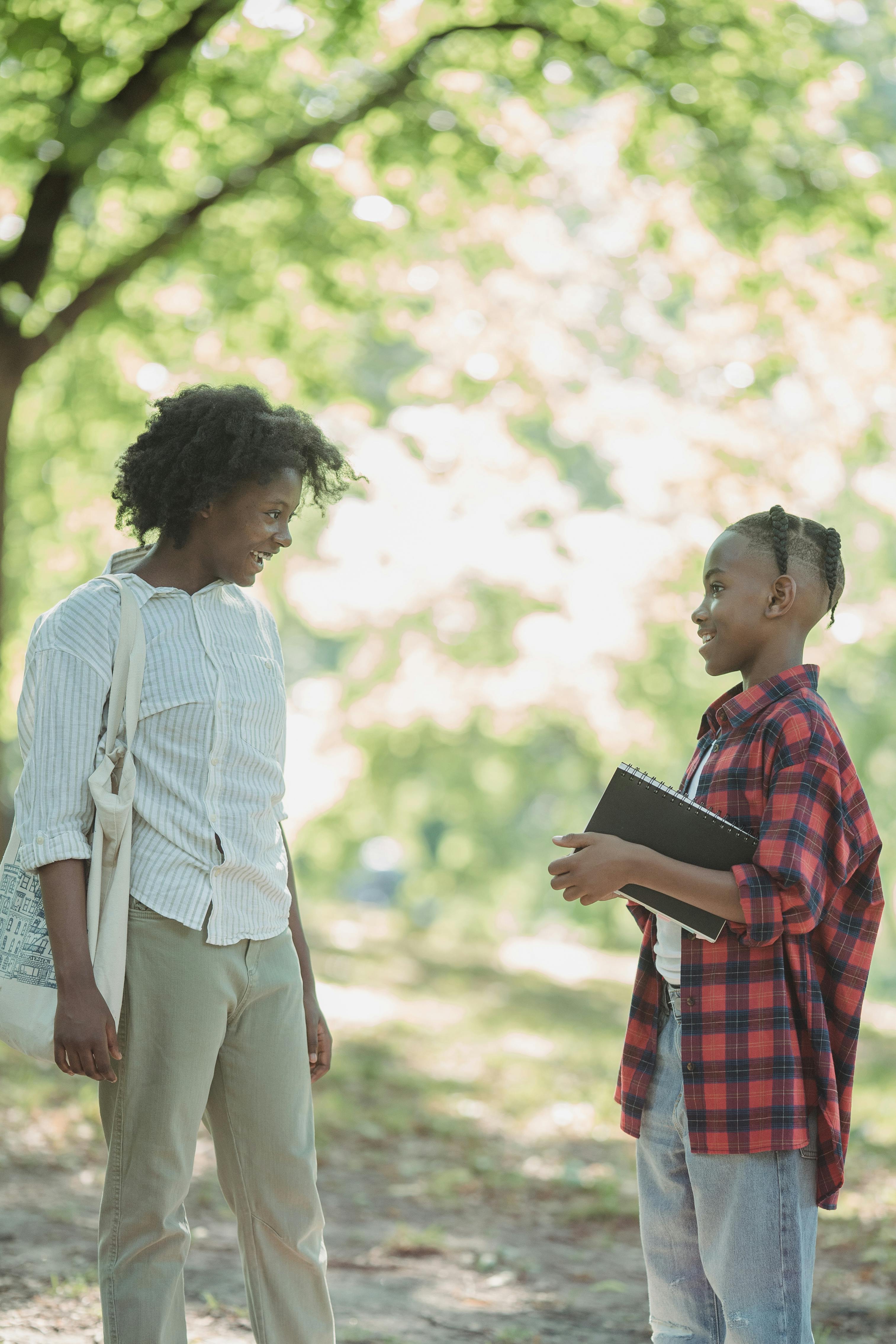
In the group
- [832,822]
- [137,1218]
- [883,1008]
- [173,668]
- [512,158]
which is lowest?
[883,1008]

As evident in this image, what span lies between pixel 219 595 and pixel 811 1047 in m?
1.39

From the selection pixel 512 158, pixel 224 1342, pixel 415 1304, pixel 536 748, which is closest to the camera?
pixel 224 1342

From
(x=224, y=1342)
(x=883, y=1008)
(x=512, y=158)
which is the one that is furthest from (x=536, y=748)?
(x=224, y=1342)

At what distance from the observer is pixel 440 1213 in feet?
16.2

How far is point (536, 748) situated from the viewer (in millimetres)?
15719

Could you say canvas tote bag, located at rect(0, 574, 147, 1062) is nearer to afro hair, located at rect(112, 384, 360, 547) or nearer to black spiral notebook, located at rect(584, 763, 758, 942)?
afro hair, located at rect(112, 384, 360, 547)

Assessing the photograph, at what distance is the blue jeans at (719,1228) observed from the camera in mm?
2225

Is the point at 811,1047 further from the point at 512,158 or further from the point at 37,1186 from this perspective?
the point at 512,158

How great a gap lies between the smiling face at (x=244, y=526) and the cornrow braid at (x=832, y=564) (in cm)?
104

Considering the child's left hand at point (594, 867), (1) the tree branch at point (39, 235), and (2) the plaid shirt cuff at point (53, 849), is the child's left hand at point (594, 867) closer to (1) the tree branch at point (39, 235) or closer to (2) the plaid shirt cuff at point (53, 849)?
(2) the plaid shirt cuff at point (53, 849)

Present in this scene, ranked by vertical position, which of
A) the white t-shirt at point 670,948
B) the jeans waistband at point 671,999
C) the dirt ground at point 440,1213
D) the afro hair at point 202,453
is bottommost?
the dirt ground at point 440,1213

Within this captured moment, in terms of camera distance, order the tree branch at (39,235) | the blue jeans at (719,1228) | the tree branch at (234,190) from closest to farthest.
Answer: the blue jeans at (719,1228) < the tree branch at (39,235) < the tree branch at (234,190)

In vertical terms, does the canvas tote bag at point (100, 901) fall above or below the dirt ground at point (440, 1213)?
above

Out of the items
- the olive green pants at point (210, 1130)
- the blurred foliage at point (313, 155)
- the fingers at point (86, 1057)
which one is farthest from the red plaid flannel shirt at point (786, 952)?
the blurred foliage at point (313, 155)
